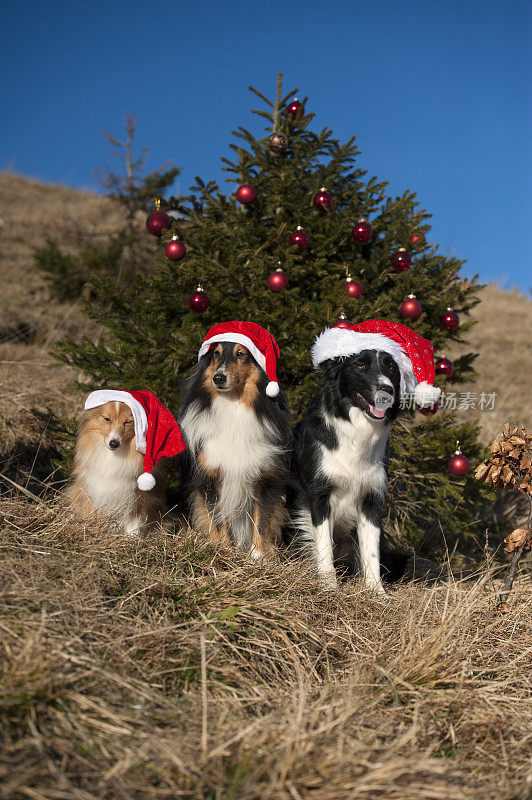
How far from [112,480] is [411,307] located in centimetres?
261

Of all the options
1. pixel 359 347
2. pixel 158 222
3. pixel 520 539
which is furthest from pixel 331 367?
pixel 158 222

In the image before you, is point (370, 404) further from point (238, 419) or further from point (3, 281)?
point (3, 281)

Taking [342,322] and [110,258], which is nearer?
[342,322]

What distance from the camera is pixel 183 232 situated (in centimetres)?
454

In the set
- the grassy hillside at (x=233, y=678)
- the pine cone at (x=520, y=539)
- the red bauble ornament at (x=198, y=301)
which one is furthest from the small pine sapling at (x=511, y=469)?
the red bauble ornament at (x=198, y=301)

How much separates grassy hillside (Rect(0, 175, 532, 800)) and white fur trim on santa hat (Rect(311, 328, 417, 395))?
1.36 m

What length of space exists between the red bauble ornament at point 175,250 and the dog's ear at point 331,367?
5.03ft

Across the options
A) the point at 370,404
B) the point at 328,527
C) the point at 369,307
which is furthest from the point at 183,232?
the point at 328,527

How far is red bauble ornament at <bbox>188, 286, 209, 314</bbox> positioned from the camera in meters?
4.22

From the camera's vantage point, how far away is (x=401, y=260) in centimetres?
440

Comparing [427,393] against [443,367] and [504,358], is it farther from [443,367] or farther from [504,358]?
[504,358]

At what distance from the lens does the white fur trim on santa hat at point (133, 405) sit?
3.60m

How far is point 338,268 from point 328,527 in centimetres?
217

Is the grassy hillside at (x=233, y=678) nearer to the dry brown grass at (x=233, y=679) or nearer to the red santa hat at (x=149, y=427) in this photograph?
the dry brown grass at (x=233, y=679)
